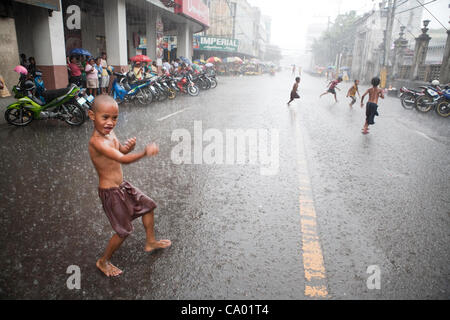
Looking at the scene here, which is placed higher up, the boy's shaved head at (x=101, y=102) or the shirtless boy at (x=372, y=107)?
the boy's shaved head at (x=101, y=102)

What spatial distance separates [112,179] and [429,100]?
14.1m

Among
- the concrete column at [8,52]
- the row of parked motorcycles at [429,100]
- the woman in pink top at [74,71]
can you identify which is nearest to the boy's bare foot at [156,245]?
the woman in pink top at [74,71]

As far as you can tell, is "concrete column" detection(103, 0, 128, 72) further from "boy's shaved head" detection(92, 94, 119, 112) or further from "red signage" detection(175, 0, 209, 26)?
"boy's shaved head" detection(92, 94, 119, 112)

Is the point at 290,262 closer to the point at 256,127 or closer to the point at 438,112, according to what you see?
the point at 256,127

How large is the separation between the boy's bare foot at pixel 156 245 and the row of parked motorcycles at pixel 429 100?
510 inches

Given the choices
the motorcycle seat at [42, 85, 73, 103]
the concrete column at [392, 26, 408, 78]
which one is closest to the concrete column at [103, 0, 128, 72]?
the motorcycle seat at [42, 85, 73, 103]

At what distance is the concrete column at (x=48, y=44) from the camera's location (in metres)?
10.8

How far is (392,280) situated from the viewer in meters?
2.55

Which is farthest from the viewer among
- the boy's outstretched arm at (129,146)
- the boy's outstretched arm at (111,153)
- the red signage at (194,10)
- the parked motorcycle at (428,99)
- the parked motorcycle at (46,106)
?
the red signage at (194,10)

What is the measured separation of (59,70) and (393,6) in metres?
23.1

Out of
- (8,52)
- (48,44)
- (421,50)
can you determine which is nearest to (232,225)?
(48,44)

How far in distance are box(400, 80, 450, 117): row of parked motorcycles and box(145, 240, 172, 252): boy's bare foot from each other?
42.5 ft

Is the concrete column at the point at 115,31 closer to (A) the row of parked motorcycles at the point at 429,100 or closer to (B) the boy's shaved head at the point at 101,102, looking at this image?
(A) the row of parked motorcycles at the point at 429,100

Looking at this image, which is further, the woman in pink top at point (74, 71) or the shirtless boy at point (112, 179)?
the woman in pink top at point (74, 71)
